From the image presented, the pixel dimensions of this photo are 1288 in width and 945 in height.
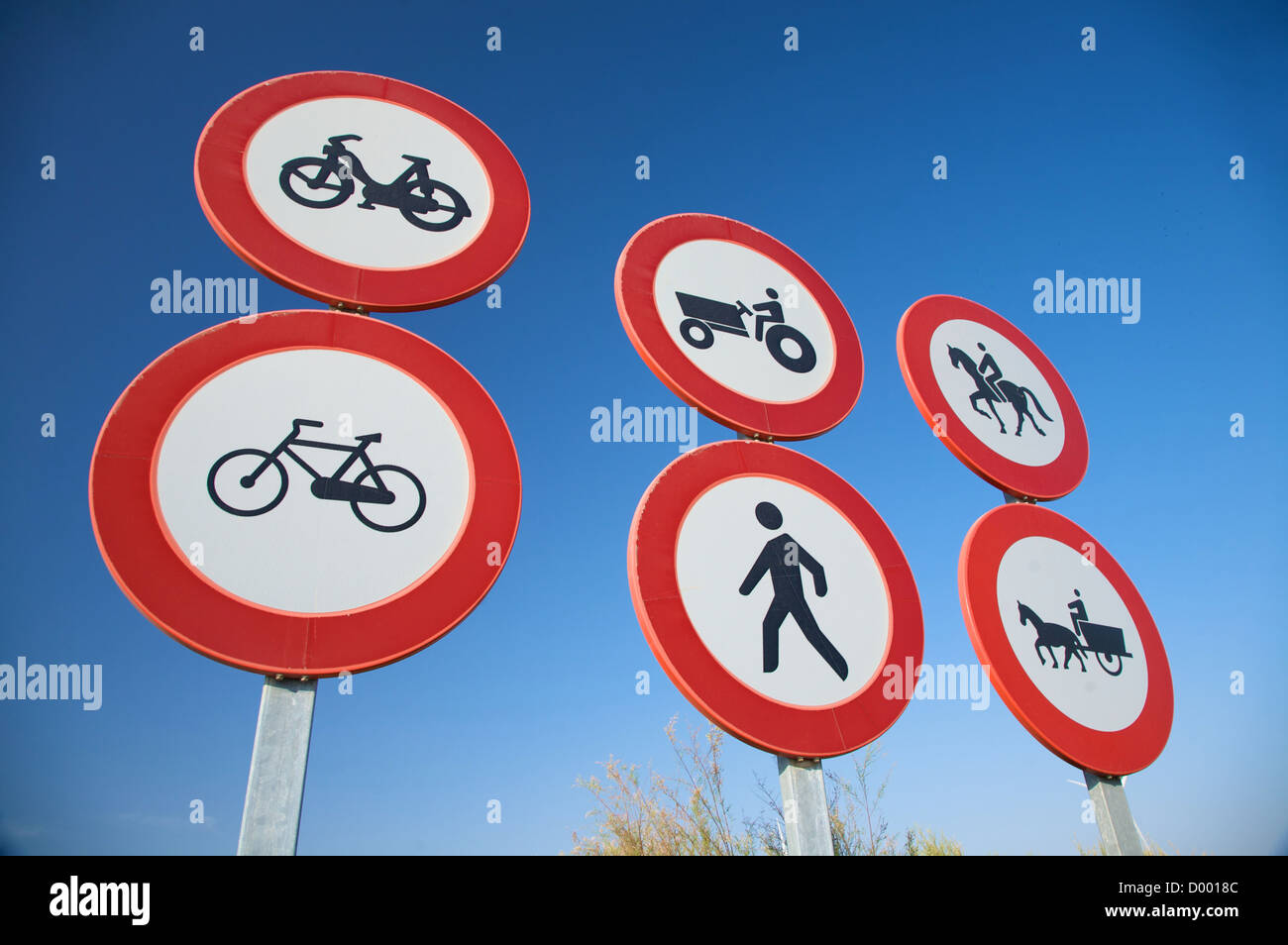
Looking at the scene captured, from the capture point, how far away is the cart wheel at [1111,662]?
3.73 meters

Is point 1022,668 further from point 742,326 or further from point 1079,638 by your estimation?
point 742,326

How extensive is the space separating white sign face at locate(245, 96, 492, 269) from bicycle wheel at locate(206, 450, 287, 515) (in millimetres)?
967

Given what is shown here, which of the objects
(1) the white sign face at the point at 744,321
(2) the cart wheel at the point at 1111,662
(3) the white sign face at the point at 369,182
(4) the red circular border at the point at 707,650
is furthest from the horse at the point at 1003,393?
(3) the white sign face at the point at 369,182

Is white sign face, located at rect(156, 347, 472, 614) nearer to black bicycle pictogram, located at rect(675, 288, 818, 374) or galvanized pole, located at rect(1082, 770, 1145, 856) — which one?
black bicycle pictogram, located at rect(675, 288, 818, 374)

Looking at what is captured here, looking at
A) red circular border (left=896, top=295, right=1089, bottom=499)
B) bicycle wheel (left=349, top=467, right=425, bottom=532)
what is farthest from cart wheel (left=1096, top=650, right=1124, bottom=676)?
bicycle wheel (left=349, top=467, right=425, bottom=532)

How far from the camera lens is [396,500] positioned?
2.42 meters

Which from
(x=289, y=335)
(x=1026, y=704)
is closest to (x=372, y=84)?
(x=289, y=335)

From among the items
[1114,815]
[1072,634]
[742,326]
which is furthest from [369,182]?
[1114,815]

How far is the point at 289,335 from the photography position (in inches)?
101

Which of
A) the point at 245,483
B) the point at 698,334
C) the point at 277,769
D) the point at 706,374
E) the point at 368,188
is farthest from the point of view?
the point at 698,334

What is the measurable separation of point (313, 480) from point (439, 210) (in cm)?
145

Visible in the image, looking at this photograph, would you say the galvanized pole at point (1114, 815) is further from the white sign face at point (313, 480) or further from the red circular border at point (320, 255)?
the red circular border at point (320, 255)

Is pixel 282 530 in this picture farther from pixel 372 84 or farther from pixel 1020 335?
pixel 1020 335
